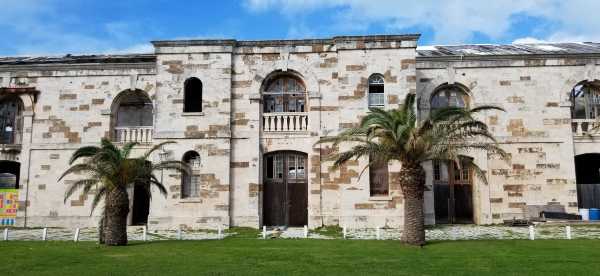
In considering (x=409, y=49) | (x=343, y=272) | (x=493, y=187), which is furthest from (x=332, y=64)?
(x=343, y=272)

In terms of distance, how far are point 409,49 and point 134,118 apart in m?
13.8

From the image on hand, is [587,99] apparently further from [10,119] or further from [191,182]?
[10,119]

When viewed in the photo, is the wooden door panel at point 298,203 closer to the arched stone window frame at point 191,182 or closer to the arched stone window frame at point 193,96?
the arched stone window frame at point 191,182

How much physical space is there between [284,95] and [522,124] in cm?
1133

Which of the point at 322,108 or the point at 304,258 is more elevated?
the point at 322,108

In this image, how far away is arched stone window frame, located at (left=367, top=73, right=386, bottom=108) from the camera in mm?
23344

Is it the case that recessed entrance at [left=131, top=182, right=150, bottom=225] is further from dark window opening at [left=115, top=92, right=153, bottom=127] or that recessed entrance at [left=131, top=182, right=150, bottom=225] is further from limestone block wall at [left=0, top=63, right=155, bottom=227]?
dark window opening at [left=115, top=92, right=153, bottom=127]

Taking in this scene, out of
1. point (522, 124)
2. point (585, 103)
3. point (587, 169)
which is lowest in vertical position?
point (587, 169)

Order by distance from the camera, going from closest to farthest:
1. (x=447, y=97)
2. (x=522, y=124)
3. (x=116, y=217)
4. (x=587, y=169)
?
(x=116, y=217)
(x=522, y=124)
(x=447, y=97)
(x=587, y=169)

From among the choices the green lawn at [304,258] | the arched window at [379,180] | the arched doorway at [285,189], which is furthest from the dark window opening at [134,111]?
the arched window at [379,180]

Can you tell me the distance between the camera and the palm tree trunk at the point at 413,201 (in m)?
17.1

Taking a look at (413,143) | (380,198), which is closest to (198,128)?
(380,198)

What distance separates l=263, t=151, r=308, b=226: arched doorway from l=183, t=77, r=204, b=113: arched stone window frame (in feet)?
13.6

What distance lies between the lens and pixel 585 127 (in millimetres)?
24484
